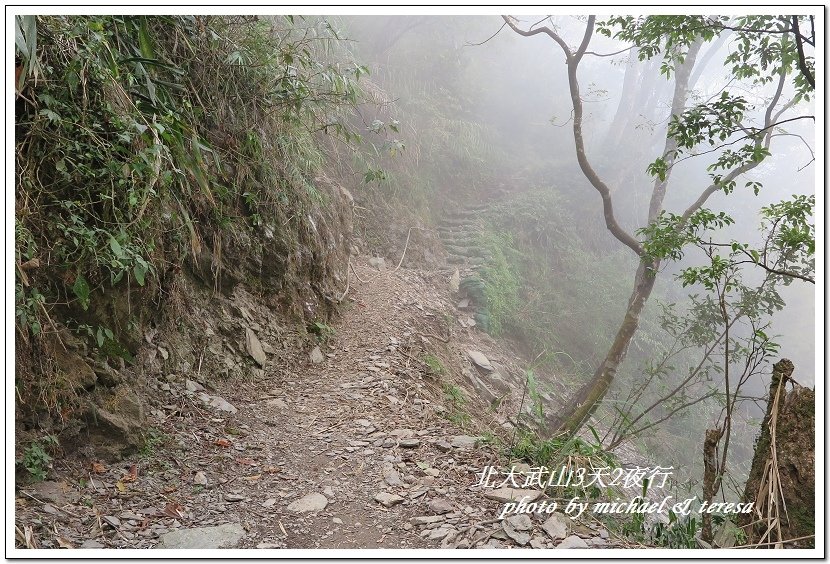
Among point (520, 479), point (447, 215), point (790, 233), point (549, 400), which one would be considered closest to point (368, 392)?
point (520, 479)

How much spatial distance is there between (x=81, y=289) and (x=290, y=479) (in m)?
1.38

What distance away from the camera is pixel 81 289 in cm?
212

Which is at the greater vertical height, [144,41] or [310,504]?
[144,41]

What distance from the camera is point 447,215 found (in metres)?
10.8

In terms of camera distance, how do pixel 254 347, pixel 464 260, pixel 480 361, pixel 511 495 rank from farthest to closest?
pixel 464 260 < pixel 480 361 < pixel 254 347 < pixel 511 495

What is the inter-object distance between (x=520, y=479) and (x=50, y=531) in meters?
1.99

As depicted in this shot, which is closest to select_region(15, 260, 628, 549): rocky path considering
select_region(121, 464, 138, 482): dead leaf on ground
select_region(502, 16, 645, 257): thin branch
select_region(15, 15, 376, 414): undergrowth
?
select_region(121, 464, 138, 482): dead leaf on ground

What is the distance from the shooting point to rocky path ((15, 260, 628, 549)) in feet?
6.40

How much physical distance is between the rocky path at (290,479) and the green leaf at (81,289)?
72cm

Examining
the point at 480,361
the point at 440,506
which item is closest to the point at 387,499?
the point at 440,506

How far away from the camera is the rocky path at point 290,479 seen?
1952 millimetres

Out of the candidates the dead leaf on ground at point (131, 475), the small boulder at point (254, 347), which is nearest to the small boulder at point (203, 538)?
the dead leaf on ground at point (131, 475)

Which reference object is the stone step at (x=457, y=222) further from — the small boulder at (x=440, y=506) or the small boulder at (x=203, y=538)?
the small boulder at (x=203, y=538)

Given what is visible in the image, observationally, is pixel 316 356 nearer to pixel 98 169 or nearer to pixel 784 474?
pixel 98 169
